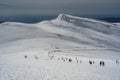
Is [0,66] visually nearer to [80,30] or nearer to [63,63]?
[63,63]

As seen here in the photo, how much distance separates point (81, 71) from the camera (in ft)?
102

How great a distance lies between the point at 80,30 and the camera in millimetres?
82312

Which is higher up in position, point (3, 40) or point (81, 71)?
point (81, 71)

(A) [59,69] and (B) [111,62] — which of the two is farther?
(B) [111,62]

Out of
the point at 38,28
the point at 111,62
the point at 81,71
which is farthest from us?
the point at 38,28

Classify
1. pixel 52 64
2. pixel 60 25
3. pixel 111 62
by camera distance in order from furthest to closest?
pixel 60 25
pixel 111 62
pixel 52 64

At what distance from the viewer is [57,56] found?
42781mm

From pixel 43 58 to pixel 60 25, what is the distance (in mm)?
47980

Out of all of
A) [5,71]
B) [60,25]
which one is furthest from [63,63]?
[60,25]

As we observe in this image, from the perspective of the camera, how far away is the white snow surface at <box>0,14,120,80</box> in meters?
28.7

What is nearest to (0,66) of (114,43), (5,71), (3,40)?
(5,71)

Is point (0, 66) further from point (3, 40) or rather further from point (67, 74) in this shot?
point (3, 40)

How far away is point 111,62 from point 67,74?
36.9 ft

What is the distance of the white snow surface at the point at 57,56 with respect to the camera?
28.7 metres
